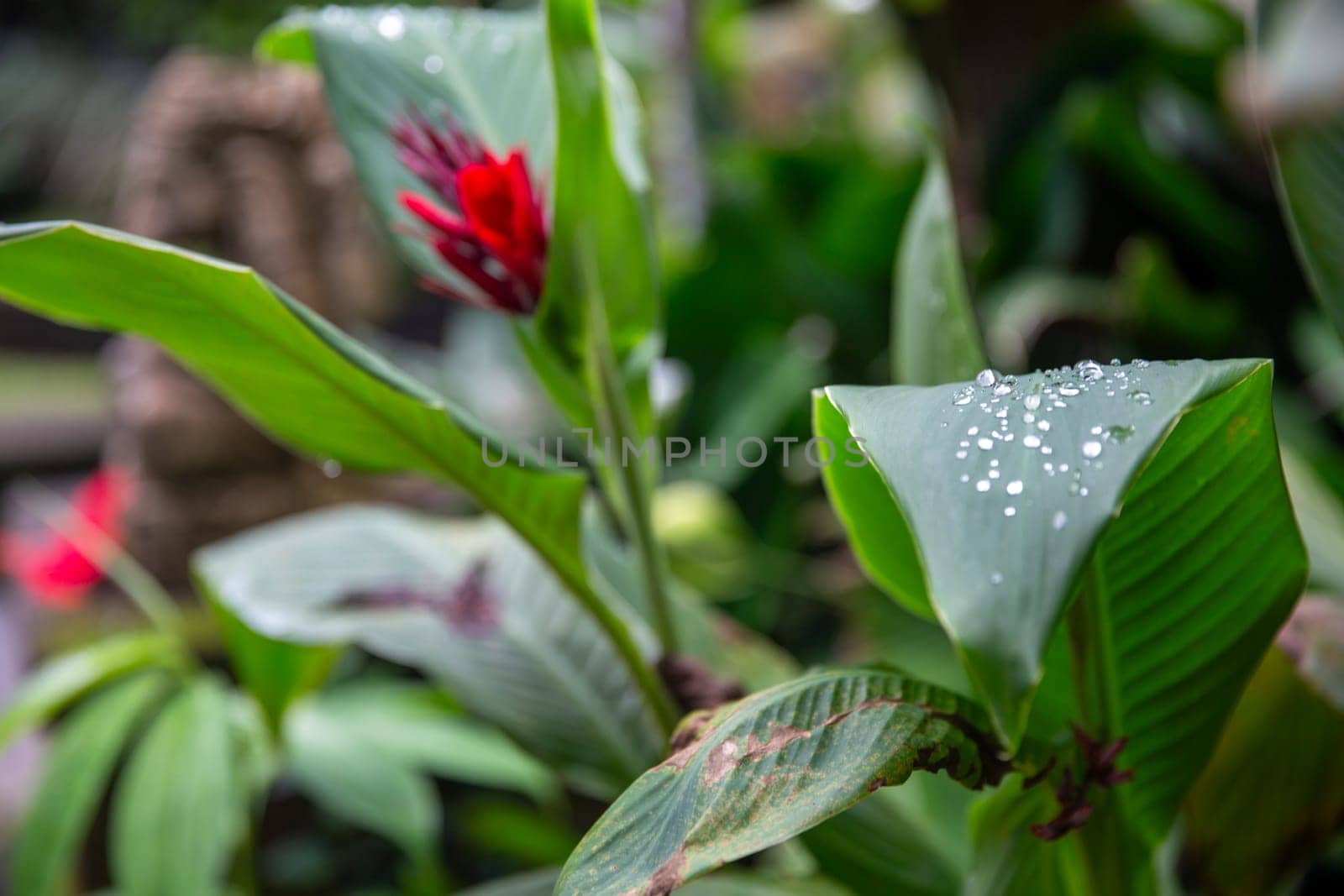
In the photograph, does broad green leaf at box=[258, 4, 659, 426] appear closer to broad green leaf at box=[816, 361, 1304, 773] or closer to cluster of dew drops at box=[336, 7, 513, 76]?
cluster of dew drops at box=[336, 7, 513, 76]

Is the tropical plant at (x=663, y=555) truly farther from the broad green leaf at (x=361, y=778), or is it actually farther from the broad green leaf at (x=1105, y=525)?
the broad green leaf at (x=361, y=778)

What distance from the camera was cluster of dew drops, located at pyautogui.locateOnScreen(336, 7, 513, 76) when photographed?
19.7 inches

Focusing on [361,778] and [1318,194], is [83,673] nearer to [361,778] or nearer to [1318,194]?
[361,778]

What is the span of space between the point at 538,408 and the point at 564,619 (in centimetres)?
77

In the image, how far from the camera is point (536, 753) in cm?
53

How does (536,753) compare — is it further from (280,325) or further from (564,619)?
(280,325)

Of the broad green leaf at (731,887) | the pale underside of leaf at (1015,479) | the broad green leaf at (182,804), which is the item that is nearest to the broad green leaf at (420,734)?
the broad green leaf at (182,804)

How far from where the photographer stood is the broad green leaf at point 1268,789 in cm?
52

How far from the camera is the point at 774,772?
0.30 meters

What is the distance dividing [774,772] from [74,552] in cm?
107

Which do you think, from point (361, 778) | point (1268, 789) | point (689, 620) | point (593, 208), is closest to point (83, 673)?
point (361, 778)

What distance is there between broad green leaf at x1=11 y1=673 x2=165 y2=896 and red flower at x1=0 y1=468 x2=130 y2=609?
0.89ft

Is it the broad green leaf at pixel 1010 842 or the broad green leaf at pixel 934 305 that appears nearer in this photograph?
the broad green leaf at pixel 1010 842

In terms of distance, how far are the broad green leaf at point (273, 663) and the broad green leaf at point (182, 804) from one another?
52 mm
